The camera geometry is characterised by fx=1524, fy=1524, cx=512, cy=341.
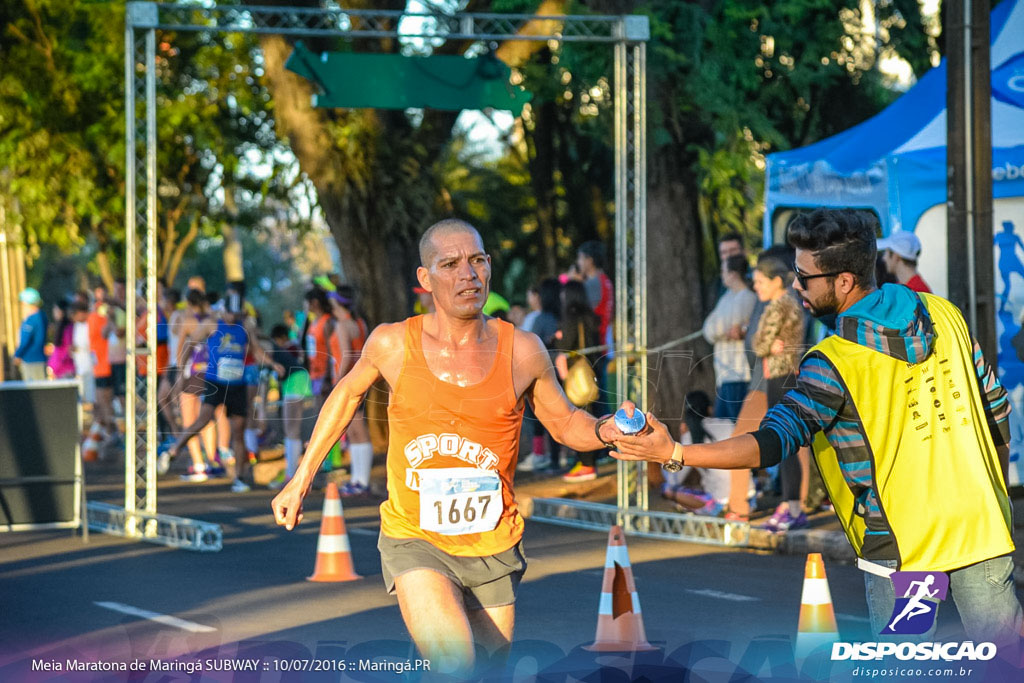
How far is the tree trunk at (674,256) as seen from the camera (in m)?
15.6

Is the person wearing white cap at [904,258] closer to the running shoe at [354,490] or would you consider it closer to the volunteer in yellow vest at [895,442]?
the running shoe at [354,490]

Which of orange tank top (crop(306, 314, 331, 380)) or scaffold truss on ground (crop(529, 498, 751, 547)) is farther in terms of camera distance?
orange tank top (crop(306, 314, 331, 380))

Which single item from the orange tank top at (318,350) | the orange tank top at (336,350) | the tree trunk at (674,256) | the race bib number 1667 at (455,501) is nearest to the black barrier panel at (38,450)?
the orange tank top at (336,350)

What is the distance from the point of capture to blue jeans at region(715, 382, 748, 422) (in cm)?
1120

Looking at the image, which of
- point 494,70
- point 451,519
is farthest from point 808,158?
point 451,519

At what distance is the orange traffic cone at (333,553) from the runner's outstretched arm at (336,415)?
4.82 meters

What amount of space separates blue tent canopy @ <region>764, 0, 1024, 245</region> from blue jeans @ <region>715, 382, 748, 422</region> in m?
2.14

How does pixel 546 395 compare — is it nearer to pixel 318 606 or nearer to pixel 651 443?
pixel 651 443

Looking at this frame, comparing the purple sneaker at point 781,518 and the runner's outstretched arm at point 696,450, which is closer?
the runner's outstretched arm at point 696,450

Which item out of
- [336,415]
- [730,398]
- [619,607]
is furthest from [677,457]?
[730,398]

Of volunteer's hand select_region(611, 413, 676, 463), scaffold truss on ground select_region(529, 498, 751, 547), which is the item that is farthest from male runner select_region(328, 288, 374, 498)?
volunteer's hand select_region(611, 413, 676, 463)

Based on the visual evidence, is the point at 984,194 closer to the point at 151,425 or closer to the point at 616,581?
the point at 616,581

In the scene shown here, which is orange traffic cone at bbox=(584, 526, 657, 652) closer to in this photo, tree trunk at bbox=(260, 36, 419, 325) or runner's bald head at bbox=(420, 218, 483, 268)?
runner's bald head at bbox=(420, 218, 483, 268)

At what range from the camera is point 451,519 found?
15.8ft
